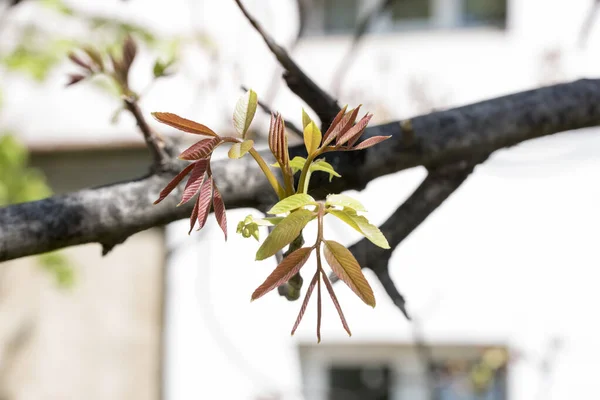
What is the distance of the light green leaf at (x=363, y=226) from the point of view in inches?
15.7

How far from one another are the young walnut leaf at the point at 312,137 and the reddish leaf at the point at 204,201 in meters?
0.06

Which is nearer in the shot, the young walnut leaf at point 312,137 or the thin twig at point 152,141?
the young walnut leaf at point 312,137

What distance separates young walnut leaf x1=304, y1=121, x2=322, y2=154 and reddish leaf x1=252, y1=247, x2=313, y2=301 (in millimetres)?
62

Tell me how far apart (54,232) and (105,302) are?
3194mm

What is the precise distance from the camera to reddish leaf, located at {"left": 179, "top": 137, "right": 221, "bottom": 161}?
1.33 feet

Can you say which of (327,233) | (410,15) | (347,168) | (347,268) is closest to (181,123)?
(347,268)

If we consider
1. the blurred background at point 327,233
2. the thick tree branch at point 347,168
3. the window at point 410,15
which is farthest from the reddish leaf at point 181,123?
the window at point 410,15

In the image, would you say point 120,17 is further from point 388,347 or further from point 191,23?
point 388,347

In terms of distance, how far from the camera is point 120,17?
3602 millimetres

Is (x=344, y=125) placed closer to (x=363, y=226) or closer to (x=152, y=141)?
(x=363, y=226)

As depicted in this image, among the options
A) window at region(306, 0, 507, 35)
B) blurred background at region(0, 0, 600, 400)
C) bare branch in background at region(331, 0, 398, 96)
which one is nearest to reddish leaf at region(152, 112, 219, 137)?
bare branch in background at region(331, 0, 398, 96)

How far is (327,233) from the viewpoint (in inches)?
124

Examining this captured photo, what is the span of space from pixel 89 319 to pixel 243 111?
3.52m

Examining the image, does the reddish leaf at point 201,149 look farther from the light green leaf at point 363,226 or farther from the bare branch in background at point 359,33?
the bare branch in background at point 359,33
